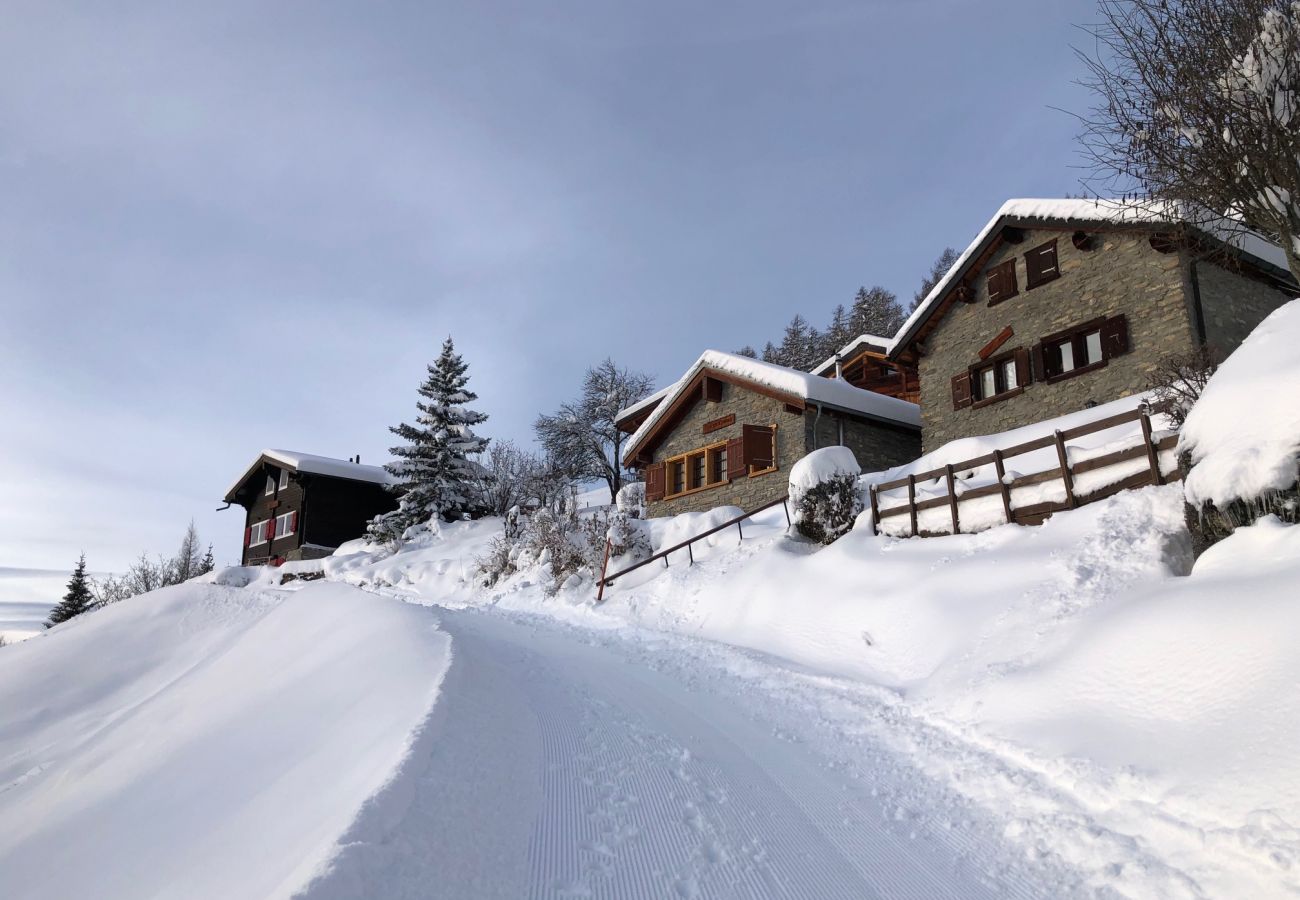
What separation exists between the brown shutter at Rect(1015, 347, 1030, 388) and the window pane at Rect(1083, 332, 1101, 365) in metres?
1.23

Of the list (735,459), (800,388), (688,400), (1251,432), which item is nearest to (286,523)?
(688,400)

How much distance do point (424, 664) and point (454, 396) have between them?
26213mm

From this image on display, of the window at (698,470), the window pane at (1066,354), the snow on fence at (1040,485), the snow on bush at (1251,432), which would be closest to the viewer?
the snow on bush at (1251,432)

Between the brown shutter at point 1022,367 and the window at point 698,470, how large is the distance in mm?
7870

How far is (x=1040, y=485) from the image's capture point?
31.8 feet

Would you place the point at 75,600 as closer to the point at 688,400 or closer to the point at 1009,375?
the point at 688,400

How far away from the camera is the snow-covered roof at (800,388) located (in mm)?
18656

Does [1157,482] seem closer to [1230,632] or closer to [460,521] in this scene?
[1230,632]

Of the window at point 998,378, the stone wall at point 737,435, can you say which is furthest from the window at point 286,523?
the window at point 998,378

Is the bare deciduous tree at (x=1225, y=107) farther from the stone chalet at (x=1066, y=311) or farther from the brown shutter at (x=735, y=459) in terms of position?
the brown shutter at (x=735, y=459)

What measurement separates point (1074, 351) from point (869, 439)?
18.5ft

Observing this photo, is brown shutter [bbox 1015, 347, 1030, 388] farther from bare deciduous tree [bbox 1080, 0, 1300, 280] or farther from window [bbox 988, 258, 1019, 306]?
bare deciduous tree [bbox 1080, 0, 1300, 280]

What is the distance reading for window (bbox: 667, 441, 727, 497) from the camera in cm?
2153

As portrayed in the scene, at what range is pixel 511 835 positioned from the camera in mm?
3236
